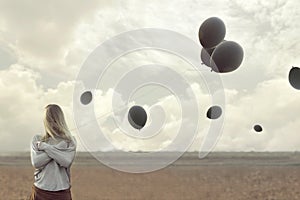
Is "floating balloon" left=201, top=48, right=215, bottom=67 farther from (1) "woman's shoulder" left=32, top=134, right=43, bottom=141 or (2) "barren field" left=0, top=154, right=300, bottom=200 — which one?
(2) "barren field" left=0, top=154, right=300, bottom=200

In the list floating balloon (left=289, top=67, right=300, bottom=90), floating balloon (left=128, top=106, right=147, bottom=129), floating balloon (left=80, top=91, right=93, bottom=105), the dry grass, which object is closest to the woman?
floating balloon (left=80, top=91, right=93, bottom=105)

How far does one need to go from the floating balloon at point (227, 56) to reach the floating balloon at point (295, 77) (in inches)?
25.8

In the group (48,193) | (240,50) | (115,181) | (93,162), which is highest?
(93,162)

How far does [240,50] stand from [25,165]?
6.58m

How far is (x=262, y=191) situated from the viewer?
7.96 metres

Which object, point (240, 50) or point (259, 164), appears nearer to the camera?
point (240, 50)

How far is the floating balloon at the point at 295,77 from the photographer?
14.0 ft

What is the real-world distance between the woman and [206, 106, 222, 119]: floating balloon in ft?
9.22

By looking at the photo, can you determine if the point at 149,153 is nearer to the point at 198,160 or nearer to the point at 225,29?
the point at 198,160

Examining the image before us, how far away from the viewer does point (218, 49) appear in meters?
3.88

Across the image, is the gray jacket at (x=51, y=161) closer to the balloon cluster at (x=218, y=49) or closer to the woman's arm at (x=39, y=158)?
the woman's arm at (x=39, y=158)

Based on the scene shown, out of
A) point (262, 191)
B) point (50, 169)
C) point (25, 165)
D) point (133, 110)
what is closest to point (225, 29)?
point (133, 110)

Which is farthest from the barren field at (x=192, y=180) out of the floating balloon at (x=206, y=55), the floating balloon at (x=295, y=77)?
the floating balloon at (x=206, y=55)

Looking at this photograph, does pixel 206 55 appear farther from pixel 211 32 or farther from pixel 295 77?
pixel 295 77
